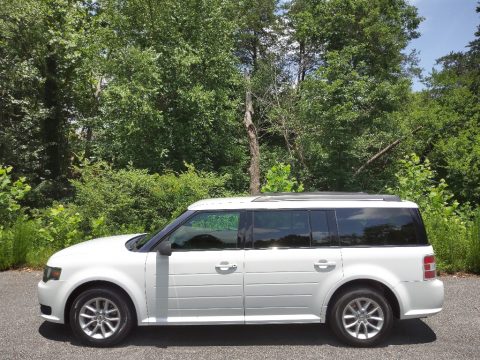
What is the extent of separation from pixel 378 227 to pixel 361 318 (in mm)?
1045

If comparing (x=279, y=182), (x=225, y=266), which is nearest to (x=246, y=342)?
(x=225, y=266)

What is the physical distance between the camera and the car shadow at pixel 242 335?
16.3 ft

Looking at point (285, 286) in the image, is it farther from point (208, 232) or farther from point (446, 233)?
point (446, 233)

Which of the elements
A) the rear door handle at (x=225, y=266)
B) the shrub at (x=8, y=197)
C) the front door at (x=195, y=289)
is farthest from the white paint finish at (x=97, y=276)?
the shrub at (x=8, y=197)

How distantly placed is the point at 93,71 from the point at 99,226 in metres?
9.04

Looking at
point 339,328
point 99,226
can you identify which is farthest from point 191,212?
point 99,226

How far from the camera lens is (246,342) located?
5.00 meters

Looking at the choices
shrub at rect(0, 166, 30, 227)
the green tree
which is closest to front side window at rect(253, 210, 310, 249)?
shrub at rect(0, 166, 30, 227)

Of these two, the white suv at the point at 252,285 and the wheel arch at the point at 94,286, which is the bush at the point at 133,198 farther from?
the white suv at the point at 252,285

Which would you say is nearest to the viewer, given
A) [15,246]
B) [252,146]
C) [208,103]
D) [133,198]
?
[15,246]

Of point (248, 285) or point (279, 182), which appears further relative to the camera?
point (279, 182)

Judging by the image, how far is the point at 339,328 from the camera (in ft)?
15.9

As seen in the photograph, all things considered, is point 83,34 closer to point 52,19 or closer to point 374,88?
point 52,19

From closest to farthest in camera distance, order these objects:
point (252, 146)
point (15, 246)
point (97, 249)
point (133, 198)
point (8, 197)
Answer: point (97, 249) → point (15, 246) → point (8, 197) → point (133, 198) → point (252, 146)
